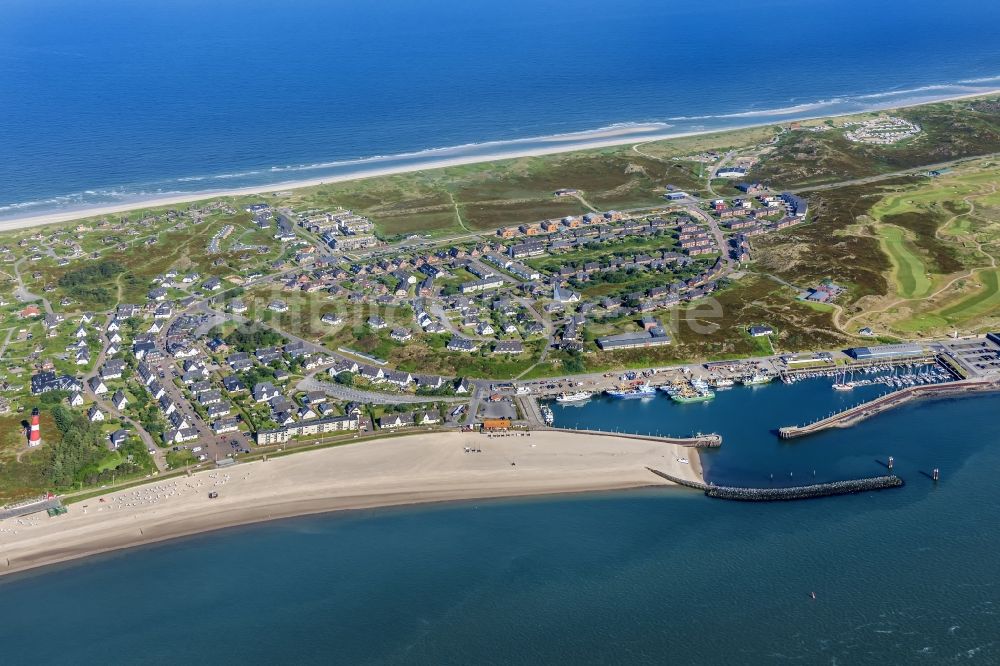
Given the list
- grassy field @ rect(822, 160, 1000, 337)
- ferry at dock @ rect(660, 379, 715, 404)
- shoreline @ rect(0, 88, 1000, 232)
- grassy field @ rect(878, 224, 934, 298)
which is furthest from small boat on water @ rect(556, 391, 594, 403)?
shoreline @ rect(0, 88, 1000, 232)

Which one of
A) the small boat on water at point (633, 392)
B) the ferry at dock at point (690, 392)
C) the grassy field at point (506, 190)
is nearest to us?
the ferry at dock at point (690, 392)

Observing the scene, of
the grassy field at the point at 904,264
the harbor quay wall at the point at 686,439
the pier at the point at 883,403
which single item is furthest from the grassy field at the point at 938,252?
the harbor quay wall at the point at 686,439

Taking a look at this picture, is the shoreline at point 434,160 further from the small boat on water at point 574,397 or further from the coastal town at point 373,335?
the small boat on water at point 574,397

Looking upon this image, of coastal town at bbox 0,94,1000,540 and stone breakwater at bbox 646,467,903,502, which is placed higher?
coastal town at bbox 0,94,1000,540

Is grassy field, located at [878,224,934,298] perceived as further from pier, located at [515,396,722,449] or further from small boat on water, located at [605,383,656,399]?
pier, located at [515,396,722,449]

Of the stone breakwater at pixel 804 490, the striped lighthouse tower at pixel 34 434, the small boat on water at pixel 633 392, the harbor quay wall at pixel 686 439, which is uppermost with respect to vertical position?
the striped lighthouse tower at pixel 34 434

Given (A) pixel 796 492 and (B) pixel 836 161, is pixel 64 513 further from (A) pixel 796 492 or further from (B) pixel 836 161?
(B) pixel 836 161

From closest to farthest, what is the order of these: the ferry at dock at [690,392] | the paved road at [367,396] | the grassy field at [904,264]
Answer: the paved road at [367,396], the ferry at dock at [690,392], the grassy field at [904,264]
